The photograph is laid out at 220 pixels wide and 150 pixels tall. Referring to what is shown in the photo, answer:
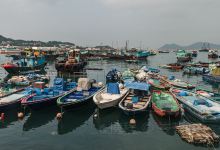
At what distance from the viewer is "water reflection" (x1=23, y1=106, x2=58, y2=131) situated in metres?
26.2

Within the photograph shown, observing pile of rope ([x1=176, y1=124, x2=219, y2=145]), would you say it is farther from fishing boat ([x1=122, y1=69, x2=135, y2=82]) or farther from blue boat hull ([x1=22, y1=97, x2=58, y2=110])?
fishing boat ([x1=122, y1=69, x2=135, y2=82])

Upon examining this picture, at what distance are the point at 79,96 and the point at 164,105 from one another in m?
11.4

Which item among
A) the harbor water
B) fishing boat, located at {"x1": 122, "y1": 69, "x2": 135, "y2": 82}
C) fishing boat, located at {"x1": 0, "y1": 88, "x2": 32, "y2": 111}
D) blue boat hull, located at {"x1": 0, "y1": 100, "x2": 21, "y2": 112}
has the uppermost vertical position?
fishing boat, located at {"x1": 122, "y1": 69, "x2": 135, "y2": 82}

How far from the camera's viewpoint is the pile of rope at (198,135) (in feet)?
67.7

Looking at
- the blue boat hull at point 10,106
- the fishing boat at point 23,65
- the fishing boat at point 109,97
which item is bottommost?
the blue boat hull at point 10,106

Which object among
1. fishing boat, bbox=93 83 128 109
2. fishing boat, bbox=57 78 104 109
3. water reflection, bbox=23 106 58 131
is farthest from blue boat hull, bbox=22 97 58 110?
fishing boat, bbox=93 83 128 109

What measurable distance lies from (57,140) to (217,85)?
4263cm

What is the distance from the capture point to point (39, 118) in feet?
92.7

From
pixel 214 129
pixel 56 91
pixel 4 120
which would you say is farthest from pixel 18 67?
pixel 214 129

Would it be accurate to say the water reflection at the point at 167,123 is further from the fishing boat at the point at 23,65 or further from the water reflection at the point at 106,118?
the fishing boat at the point at 23,65

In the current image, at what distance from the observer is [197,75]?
230 ft

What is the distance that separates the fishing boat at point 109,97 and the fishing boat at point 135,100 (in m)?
0.78

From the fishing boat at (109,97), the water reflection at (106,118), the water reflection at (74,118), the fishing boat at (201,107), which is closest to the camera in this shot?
the fishing boat at (201,107)

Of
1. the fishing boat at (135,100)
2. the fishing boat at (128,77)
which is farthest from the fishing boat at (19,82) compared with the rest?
the fishing boat at (135,100)
